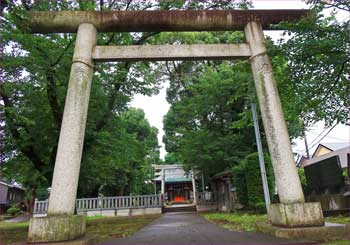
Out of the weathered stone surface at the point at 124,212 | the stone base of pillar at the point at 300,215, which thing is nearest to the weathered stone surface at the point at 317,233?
the stone base of pillar at the point at 300,215

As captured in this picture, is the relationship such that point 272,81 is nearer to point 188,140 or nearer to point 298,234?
Result: point 298,234

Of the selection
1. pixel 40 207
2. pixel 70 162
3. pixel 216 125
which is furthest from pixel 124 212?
pixel 70 162

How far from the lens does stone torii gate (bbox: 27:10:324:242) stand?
5.07 m

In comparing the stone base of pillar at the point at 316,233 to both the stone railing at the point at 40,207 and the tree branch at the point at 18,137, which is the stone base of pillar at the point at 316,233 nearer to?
the tree branch at the point at 18,137

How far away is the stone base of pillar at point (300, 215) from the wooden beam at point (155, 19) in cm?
445

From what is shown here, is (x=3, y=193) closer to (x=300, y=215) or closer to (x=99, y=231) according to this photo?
(x=99, y=231)

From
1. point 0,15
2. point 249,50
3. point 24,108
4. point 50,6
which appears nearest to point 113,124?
point 24,108

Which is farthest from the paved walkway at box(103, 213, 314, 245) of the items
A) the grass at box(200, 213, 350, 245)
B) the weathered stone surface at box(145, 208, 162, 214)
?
the weathered stone surface at box(145, 208, 162, 214)

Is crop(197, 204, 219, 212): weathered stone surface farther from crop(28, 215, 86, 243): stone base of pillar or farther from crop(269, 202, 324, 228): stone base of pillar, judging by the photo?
crop(28, 215, 86, 243): stone base of pillar

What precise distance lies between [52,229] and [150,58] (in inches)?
163

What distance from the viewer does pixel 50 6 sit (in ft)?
24.3

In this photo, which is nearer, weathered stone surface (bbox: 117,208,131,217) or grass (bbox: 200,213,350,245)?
grass (bbox: 200,213,350,245)

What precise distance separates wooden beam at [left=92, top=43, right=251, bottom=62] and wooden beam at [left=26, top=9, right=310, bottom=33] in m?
0.64

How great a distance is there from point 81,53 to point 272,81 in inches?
175
